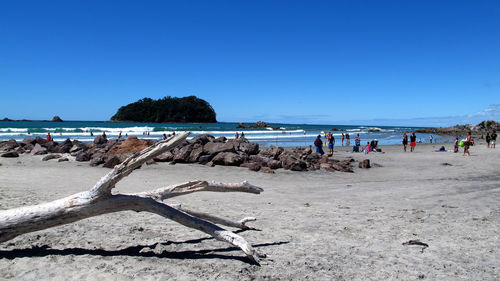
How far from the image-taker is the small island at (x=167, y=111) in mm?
125500

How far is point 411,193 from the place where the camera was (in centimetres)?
891

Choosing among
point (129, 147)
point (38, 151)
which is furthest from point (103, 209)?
point (38, 151)

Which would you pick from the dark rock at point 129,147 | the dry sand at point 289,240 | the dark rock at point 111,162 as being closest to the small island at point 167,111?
the dark rock at point 129,147

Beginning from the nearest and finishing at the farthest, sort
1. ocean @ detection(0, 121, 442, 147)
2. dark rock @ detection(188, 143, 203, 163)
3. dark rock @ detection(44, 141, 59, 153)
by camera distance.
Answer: dark rock @ detection(188, 143, 203, 163)
dark rock @ detection(44, 141, 59, 153)
ocean @ detection(0, 121, 442, 147)

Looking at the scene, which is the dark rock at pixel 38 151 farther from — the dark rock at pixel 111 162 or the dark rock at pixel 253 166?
the dark rock at pixel 253 166

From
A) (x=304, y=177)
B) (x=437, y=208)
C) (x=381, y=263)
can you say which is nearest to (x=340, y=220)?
(x=381, y=263)

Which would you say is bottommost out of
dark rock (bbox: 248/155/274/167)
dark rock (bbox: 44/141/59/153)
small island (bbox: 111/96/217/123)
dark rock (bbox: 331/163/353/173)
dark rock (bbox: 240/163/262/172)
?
dark rock (bbox: 331/163/353/173)

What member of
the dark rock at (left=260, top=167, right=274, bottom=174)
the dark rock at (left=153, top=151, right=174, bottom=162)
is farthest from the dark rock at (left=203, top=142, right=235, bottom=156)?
the dark rock at (left=260, top=167, right=274, bottom=174)

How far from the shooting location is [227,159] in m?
14.1

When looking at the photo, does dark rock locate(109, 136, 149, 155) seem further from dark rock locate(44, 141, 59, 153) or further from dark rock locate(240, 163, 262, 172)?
dark rock locate(240, 163, 262, 172)

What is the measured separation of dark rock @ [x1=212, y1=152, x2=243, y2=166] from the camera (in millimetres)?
13984

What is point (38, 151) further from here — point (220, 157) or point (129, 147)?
point (220, 157)

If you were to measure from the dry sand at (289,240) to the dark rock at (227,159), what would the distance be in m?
4.92

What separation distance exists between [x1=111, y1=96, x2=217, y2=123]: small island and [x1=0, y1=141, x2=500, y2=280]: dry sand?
119m
